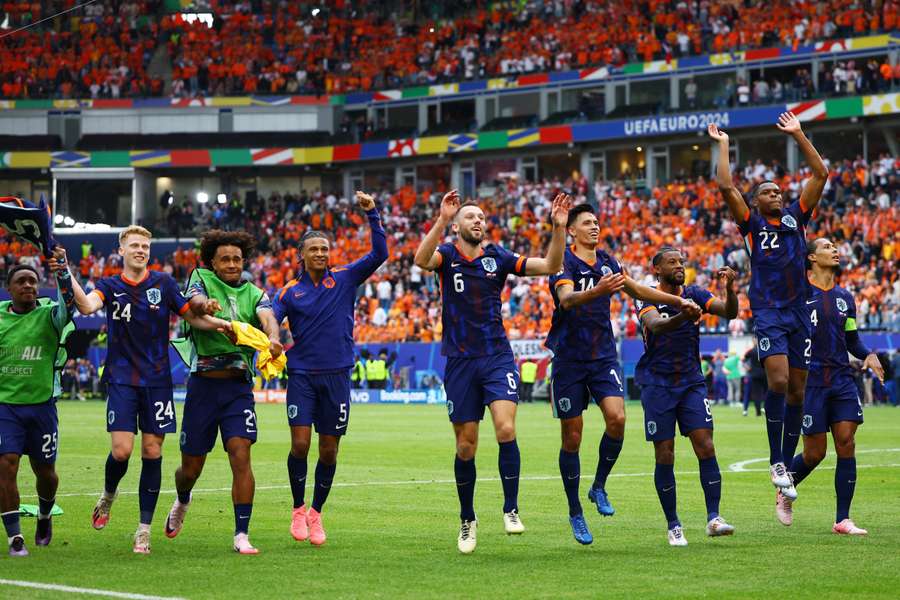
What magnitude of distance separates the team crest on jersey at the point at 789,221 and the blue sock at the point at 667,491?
2766 millimetres

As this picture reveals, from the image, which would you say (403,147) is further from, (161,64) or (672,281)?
(672,281)

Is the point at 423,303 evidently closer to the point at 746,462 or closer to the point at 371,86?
the point at 371,86

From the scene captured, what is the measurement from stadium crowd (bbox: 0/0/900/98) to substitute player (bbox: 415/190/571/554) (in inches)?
1985

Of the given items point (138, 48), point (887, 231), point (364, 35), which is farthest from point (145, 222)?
point (887, 231)

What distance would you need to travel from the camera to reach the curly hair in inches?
435

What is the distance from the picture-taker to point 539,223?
54.8 metres

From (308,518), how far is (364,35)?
195ft

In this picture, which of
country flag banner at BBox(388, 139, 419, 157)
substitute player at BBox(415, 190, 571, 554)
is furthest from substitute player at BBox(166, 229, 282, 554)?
country flag banner at BBox(388, 139, 419, 157)

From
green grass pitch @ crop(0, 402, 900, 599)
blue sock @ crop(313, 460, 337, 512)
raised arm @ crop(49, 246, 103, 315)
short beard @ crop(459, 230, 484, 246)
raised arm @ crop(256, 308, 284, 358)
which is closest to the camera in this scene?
green grass pitch @ crop(0, 402, 900, 599)

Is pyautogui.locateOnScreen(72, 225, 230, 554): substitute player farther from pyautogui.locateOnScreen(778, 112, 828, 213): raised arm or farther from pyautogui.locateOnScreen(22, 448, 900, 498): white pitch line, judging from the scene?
pyautogui.locateOnScreen(778, 112, 828, 213): raised arm

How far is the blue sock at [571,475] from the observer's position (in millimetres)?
11203

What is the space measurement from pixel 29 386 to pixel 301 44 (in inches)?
2387

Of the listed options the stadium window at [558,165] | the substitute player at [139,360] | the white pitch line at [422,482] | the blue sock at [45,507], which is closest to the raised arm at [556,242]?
the substitute player at [139,360]

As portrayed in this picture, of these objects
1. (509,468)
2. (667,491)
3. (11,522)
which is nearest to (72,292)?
(11,522)
